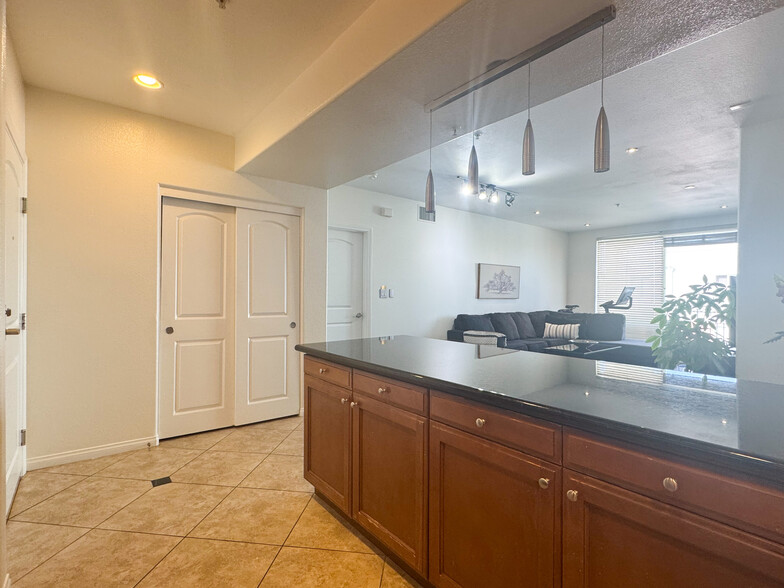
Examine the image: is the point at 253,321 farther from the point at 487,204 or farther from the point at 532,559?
the point at 487,204

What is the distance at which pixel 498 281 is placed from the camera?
7082 mm

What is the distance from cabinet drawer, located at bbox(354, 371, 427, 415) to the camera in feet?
5.08

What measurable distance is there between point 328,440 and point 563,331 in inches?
230

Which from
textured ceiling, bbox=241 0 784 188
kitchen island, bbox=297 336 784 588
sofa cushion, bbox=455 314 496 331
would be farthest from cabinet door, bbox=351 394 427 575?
sofa cushion, bbox=455 314 496 331

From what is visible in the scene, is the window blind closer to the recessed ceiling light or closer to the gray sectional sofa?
the gray sectional sofa

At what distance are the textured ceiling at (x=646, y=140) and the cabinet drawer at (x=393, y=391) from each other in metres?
2.36

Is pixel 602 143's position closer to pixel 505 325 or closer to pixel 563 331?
pixel 505 325

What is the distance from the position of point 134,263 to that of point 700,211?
312 inches

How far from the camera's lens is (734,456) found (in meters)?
0.78

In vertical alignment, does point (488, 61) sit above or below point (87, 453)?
above

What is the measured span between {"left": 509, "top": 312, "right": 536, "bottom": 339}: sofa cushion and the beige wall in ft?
17.7

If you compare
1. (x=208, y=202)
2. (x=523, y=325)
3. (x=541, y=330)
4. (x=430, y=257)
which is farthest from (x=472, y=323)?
(x=208, y=202)

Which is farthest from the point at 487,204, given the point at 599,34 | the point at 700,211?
the point at 599,34

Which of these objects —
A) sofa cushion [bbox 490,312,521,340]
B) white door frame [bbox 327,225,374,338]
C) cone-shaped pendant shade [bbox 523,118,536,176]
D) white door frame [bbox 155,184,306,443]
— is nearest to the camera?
cone-shaped pendant shade [bbox 523,118,536,176]
